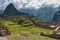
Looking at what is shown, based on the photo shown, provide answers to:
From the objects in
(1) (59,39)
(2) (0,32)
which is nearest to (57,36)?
(1) (59,39)

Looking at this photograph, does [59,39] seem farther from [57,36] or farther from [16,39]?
[16,39]

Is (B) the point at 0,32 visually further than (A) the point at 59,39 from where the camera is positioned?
No

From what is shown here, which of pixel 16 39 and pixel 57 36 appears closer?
pixel 16 39

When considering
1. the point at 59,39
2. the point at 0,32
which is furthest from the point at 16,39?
the point at 59,39

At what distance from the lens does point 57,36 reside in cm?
5794

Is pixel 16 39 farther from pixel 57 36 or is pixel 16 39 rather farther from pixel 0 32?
pixel 57 36

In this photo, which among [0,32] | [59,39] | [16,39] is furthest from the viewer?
[59,39]

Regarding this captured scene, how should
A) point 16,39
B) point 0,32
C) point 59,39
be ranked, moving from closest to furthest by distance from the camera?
point 16,39, point 0,32, point 59,39

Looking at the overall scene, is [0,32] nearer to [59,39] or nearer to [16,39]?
[16,39]

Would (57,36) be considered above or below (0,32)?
below

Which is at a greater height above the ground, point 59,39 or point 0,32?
point 0,32

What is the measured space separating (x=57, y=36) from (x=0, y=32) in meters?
28.1

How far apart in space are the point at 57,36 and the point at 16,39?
30.7 m

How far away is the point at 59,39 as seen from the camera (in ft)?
184
